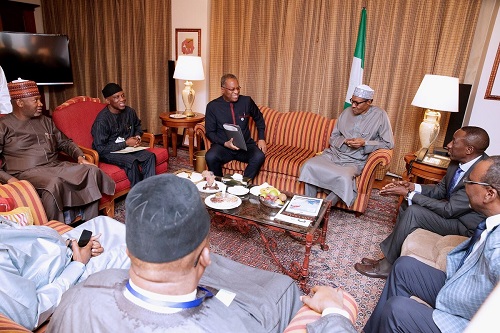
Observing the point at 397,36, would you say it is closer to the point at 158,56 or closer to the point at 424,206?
the point at 424,206

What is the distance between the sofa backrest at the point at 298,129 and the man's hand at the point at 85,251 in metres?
2.62

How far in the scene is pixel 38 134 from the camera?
2.88m

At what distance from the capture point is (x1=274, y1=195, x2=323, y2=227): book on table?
2.31 m

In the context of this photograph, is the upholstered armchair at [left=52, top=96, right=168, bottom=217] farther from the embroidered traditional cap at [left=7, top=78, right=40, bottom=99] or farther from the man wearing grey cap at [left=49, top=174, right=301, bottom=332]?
the man wearing grey cap at [left=49, top=174, right=301, bottom=332]

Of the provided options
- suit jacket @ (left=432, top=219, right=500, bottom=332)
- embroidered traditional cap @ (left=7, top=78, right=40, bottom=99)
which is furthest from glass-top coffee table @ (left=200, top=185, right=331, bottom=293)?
embroidered traditional cap @ (left=7, top=78, right=40, bottom=99)

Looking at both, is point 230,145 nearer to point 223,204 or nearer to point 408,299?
point 223,204

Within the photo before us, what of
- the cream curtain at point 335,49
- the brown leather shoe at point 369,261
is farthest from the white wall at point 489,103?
the brown leather shoe at point 369,261

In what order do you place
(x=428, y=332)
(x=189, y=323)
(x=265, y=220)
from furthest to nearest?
(x=265, y=220) → (x=428, y=332) → (x=189, y=323)

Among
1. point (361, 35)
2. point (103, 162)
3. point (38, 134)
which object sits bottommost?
point (103, 162)

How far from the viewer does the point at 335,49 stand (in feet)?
14.1

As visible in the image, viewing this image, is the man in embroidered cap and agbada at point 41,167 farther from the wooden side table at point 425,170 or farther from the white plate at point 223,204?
the wooden side table at point 425,170

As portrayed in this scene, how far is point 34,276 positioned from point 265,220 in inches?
53.9

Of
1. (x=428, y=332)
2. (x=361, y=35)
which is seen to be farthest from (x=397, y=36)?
(x=428, y=332)

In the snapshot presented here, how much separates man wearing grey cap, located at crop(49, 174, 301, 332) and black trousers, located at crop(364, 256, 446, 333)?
0.91m
